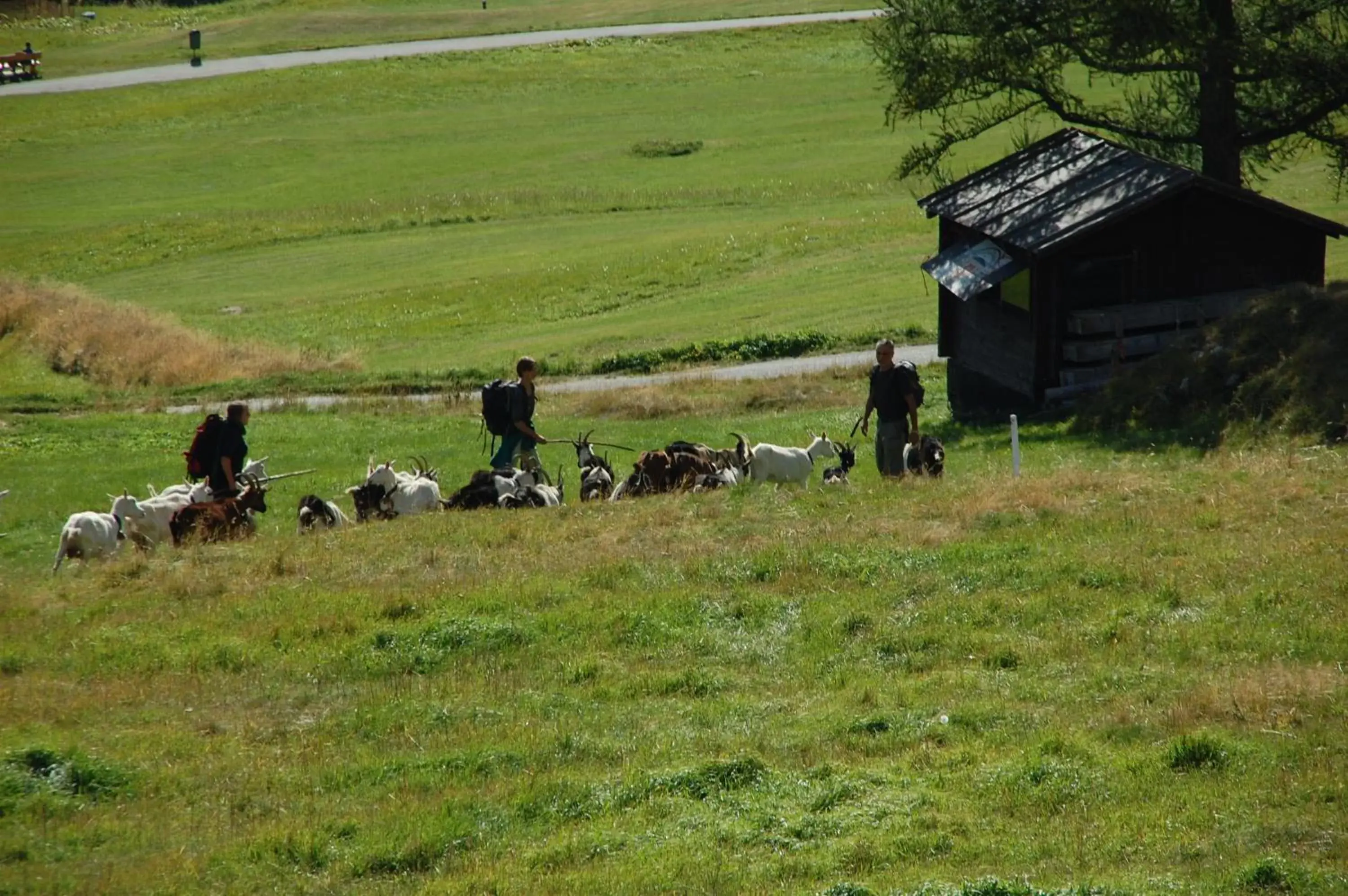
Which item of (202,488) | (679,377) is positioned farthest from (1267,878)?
(679,377)

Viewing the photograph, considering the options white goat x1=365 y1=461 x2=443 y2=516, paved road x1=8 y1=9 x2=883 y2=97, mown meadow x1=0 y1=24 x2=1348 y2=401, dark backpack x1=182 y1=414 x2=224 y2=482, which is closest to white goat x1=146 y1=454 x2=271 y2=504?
dark backpack x1=182 y1=414 x2=224 y2=482

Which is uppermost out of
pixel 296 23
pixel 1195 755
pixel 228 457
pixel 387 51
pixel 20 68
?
pixel 296 23

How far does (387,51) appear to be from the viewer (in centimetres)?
9881

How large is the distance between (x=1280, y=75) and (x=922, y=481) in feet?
50.0

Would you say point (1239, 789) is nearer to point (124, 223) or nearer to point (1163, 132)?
point (1163, 132)

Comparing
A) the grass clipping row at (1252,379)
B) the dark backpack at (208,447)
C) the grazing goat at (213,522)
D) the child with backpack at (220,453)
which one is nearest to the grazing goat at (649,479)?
the grazing goat at (213,522)

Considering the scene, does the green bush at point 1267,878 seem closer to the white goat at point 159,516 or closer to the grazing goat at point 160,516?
the grazing goat at point 160,516

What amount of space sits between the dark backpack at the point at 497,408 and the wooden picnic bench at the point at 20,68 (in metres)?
79.0

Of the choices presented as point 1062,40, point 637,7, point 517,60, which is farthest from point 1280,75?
point 637,7

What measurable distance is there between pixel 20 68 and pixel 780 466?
82.9 metres

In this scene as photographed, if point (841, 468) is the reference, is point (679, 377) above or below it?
below

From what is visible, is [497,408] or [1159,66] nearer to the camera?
[497,408]

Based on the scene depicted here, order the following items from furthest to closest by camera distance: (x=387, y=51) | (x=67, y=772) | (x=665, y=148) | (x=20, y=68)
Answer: (x=387, y=51)
(x=20, y=68)
(x=665, y=148)
(x=67, y=772)

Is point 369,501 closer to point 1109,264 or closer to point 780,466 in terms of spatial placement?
point 780,466
